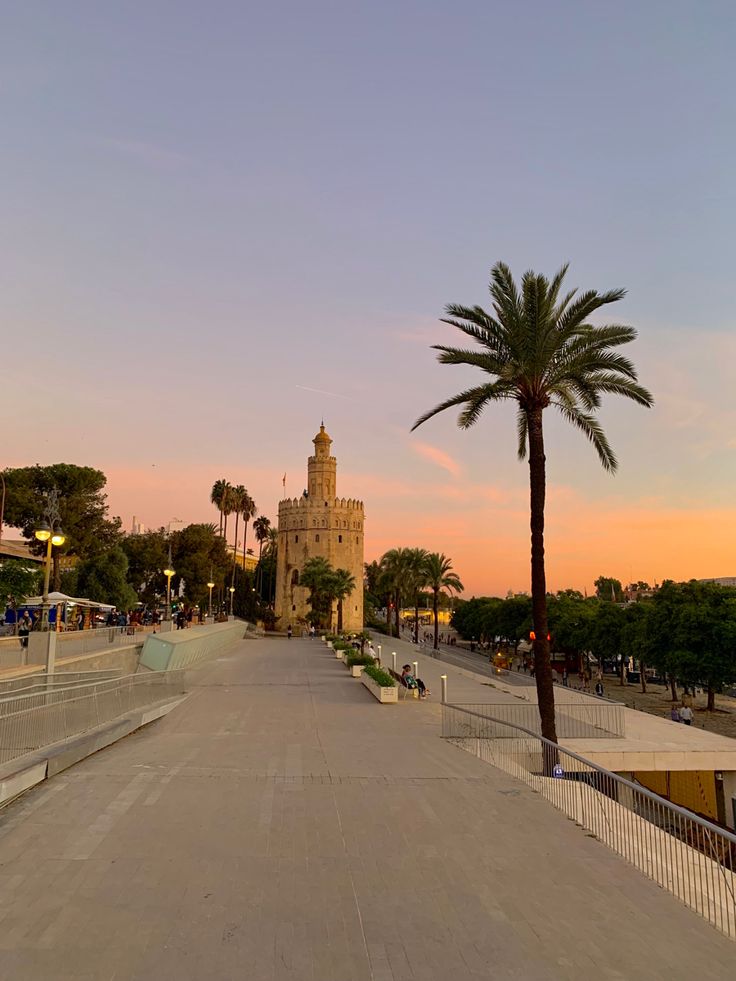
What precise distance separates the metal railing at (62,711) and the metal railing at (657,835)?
25.9 feet

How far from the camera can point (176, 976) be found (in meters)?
4.94

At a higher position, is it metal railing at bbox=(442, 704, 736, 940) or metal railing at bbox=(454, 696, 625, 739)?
metal railing at bbox=(442, 704, 736, 940)

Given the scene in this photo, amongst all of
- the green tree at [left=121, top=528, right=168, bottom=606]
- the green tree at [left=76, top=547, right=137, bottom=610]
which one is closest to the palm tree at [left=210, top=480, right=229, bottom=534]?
the green tree at [left=121, top=528, right=168, bottom=606]

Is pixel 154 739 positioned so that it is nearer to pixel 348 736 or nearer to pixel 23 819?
pixel 348 736

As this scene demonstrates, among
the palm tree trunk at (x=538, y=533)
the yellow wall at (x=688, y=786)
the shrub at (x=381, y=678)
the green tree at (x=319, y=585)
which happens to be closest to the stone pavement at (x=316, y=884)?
the palm tree trunk at (x=538, y=533)

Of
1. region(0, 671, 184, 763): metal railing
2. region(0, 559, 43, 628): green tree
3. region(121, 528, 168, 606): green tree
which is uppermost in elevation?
region(121, 528, 168, 606): green tree

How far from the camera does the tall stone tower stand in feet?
314

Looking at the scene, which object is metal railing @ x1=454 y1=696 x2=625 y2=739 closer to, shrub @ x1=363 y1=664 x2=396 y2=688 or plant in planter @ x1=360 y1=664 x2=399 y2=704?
plant in planter @ x1=360 y1=664 x2=399 y2=704

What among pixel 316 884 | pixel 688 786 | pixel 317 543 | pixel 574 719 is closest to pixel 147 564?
pixel 317 543

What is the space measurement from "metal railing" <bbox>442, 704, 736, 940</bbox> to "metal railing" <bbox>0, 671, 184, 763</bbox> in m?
7.89

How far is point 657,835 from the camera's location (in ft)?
24.7

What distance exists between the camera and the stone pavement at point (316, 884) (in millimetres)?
5234

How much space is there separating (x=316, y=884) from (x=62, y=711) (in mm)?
6977

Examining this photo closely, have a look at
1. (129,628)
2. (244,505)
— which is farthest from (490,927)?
(244,505)
